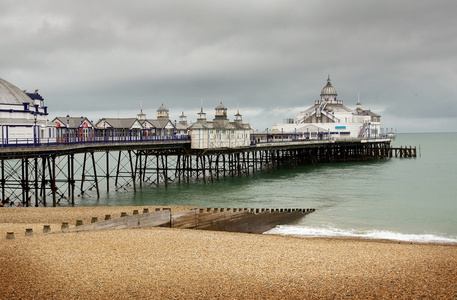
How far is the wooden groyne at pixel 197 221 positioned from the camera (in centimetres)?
1958

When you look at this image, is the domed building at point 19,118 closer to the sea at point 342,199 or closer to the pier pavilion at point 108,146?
the pier pavilion at point 108,146

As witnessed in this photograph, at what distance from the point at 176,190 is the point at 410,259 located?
1224 inches

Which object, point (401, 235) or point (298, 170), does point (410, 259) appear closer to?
point (401, 235)

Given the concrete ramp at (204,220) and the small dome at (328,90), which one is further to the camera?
the small dome at (328,90)

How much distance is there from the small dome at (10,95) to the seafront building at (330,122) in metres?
60.7

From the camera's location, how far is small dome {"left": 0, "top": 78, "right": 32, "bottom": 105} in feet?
115

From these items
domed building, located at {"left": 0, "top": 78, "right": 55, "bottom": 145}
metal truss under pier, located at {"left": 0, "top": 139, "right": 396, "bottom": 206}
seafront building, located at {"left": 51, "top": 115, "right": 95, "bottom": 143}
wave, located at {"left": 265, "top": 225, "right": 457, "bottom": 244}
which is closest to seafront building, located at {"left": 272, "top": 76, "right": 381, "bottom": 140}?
metal truss under pier, located at {"left": 0, "top": 139, "right": 396, "bottom": 206}

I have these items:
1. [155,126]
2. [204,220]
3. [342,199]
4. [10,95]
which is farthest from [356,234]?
[155,126]

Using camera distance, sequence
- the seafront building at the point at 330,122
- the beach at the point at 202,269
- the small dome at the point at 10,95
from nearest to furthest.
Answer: the beach at the point at 202,269
the small dome at the point at 10,95
the seafront building at the point at 330,122

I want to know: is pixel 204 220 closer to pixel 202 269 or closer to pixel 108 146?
pixel 202 269

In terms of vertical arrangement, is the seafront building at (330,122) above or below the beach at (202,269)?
above

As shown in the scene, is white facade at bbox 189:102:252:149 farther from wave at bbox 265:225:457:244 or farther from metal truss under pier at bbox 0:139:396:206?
wave at bbox 265:225:457:244

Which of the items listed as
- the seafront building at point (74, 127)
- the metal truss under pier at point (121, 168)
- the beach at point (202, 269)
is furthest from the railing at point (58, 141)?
the beach at point (202, 269)

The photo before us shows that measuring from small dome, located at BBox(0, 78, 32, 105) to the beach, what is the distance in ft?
60.3
